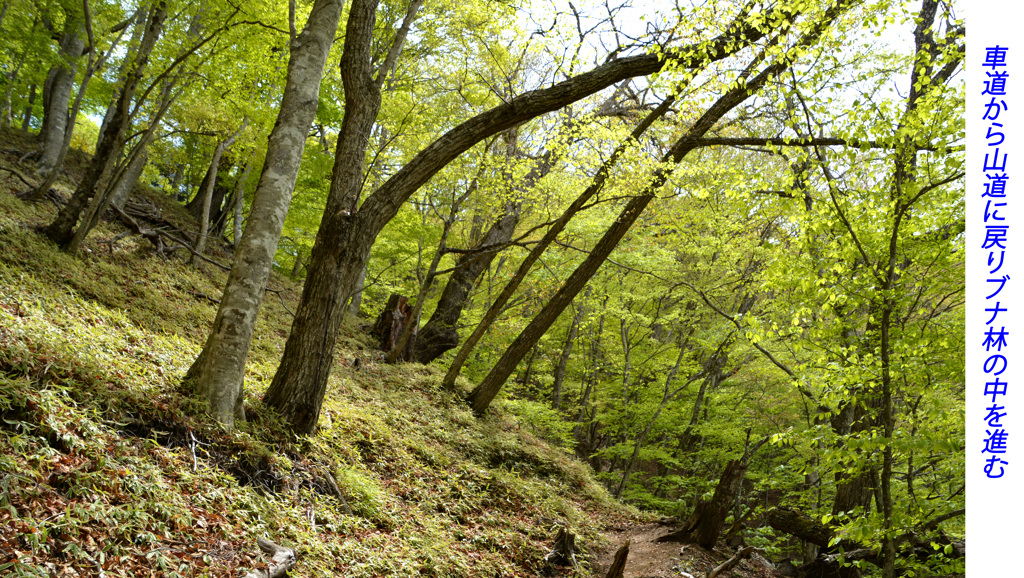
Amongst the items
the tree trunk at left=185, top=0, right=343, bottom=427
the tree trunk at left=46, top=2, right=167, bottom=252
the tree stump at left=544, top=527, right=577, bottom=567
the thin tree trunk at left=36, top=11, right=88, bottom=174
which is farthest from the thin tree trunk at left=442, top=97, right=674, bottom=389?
the thin tree trunk at left=36, top=11, right=88, bottom=174

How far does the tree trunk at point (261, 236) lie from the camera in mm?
3928

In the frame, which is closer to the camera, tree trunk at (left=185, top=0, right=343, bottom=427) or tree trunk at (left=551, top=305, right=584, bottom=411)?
tree trunk at (left=185, top=0, right=343, bottom=427)

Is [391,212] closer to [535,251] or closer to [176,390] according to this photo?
[176,390]

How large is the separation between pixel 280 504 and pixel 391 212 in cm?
261

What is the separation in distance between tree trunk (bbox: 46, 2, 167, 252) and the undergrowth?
0.28 metres

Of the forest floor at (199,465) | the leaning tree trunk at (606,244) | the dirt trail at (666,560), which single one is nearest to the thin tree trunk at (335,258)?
the forest floor at (199,465)

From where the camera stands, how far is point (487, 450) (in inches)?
313

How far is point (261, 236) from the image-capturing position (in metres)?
4.09

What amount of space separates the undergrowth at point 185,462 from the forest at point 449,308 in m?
0.03

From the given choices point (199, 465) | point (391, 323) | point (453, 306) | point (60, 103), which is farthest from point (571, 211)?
point (60, 103)

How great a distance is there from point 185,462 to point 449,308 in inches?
337

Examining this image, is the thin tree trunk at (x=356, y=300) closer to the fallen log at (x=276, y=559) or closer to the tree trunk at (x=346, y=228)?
the tree trunk at (x=346, y=228)

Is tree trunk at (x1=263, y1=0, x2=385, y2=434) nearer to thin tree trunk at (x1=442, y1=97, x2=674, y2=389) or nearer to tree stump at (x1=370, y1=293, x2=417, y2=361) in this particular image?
thin tree trunk at (x1=442, y1=97, x2=674, y2=389)

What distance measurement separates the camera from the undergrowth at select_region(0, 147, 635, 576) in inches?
100
